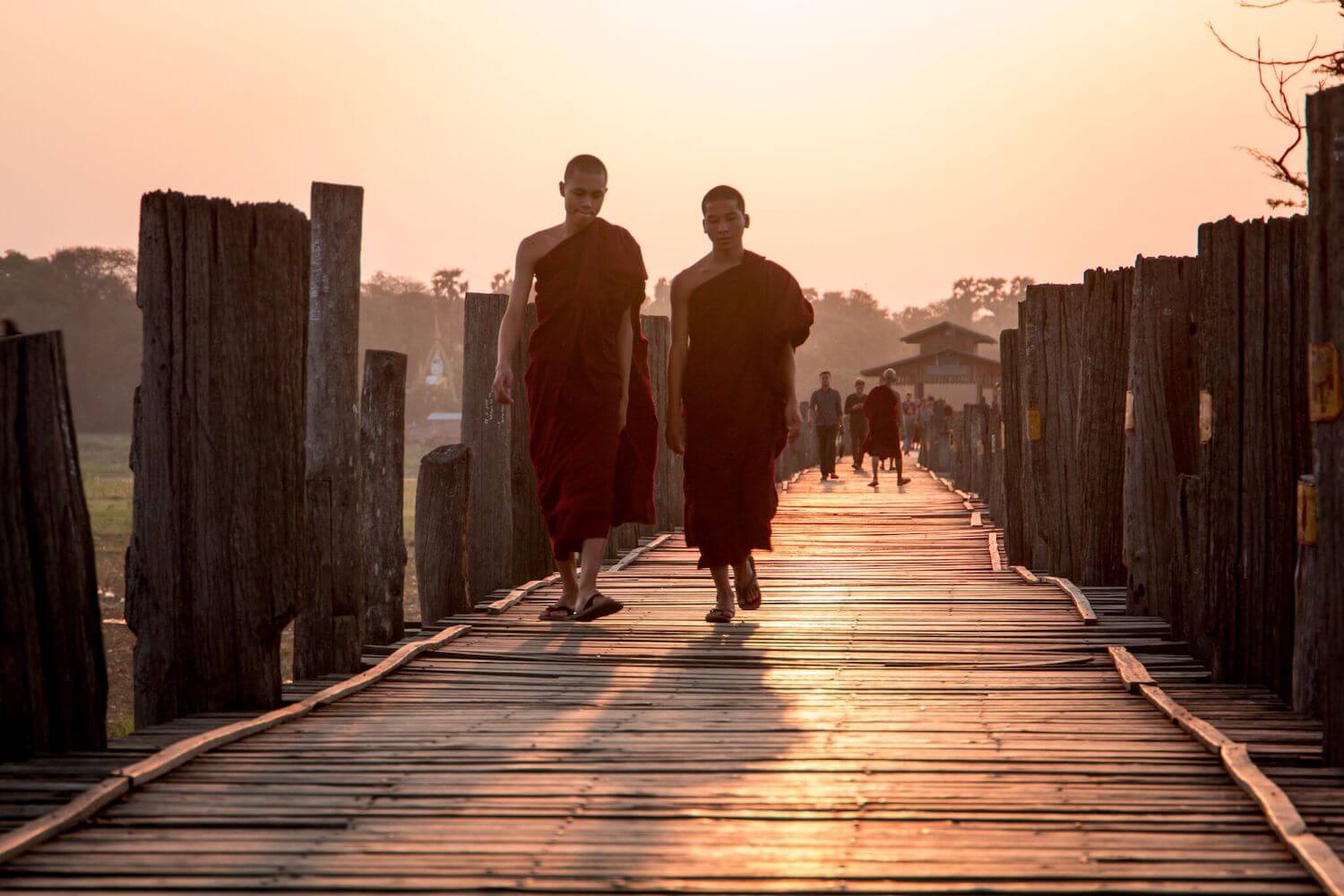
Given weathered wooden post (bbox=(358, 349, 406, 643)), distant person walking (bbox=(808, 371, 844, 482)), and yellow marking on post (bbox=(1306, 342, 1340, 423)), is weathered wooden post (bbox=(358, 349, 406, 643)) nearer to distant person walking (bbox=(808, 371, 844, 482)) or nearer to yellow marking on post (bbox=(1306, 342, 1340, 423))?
yellow marking on post (bbox=(1306, 342, 1340, 423))

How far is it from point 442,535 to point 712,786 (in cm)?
360

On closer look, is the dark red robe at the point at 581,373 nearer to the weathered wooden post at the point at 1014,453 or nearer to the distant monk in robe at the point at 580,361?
the distant monk in robe at the point at 580,361

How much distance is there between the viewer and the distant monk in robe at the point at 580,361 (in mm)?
6887

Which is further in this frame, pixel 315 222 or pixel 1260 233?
pixel 315 222

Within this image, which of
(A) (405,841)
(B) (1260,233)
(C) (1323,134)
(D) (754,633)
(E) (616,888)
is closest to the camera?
(E) (616,888)

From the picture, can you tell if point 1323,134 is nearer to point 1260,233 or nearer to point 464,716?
point 1260,233

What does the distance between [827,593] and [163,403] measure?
13.9ft

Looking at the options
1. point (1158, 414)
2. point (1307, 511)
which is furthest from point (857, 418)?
point (1307, 511)

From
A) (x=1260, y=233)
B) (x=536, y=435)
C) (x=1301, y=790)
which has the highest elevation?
(x=1260, y=233)

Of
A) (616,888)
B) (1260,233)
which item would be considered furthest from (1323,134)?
(616,888)

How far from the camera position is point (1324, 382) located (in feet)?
13.0

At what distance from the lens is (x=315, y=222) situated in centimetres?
697

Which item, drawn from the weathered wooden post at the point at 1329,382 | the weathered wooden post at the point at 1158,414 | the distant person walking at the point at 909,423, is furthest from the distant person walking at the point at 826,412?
the distant person walking at the point at 909,423

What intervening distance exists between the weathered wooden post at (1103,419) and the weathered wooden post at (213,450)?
451 cm
